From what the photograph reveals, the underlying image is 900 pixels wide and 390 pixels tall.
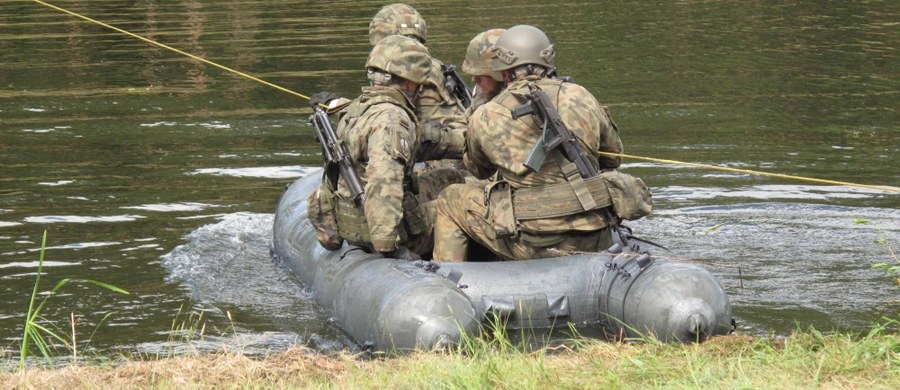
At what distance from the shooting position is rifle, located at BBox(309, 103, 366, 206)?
28.5 ft

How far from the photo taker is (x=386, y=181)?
834cm

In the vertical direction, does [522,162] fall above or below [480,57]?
below

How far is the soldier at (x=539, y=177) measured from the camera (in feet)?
26.7

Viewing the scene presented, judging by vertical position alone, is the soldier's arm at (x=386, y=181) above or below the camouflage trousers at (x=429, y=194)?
above

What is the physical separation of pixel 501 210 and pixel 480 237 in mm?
350

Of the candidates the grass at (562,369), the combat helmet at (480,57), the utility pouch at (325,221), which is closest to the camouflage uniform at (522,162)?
the combat helmet at (480,57)

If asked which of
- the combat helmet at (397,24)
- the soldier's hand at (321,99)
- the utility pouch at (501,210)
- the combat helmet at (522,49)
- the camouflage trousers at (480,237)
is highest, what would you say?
the combat helmet at (522,49)

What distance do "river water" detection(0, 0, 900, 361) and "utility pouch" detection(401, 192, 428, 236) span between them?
0.81 m

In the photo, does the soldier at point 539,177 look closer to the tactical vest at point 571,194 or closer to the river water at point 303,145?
the tactical vest at point 571,194

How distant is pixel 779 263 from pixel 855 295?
1.01 meters

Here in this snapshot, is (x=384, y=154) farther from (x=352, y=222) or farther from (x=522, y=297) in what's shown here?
(x=522, y=297)

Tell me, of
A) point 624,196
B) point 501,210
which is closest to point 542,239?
point 501,210

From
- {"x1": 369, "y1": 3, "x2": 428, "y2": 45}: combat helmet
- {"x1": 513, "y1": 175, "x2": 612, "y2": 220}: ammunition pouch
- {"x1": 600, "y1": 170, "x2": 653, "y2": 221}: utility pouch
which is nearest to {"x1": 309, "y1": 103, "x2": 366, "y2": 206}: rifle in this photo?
{"x1": 513, "y1": 175, "x2": 612, "y2": 220}: ammunition pouch

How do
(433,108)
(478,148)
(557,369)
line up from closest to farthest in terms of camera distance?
(557,369) → (478,148) → (433,108)
